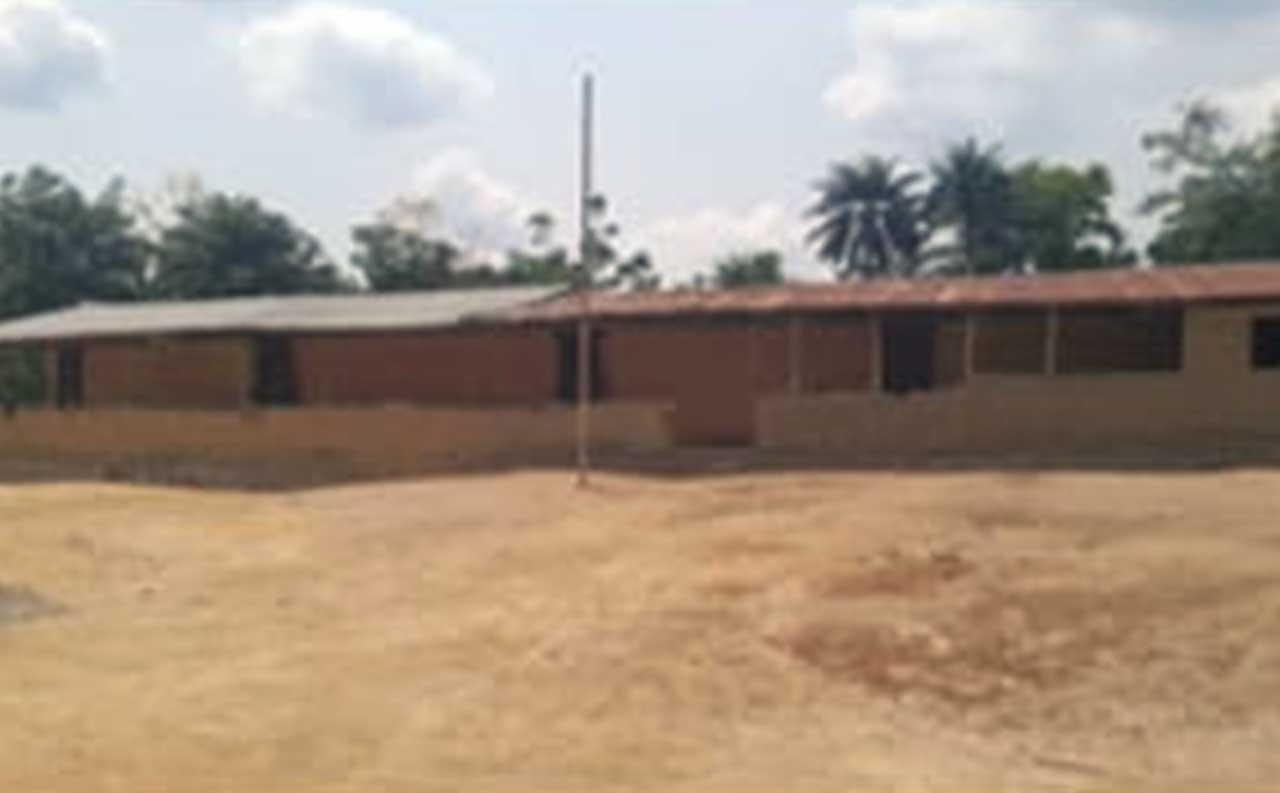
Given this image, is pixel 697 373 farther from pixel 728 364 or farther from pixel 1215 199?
pixel 1215 199

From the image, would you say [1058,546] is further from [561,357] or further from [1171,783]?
[561,357]

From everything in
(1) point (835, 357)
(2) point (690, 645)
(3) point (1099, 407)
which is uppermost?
(1) point (835, 357)

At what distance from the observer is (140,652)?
17.6m

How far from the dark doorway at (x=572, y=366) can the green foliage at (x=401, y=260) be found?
2478 cm

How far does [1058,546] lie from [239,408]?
1970 cm

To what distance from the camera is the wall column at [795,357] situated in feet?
101

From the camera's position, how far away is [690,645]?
16.5 m

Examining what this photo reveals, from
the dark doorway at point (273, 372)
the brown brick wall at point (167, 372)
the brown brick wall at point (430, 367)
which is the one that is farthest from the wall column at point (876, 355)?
the brown brick wall at point (167, 372)

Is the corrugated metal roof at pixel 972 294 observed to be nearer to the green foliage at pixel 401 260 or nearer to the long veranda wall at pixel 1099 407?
the long veranda wall at pixel 1099 407

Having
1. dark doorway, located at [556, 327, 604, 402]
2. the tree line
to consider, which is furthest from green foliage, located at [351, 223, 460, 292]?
dark doorway, located at [556, 327, 604, 402]

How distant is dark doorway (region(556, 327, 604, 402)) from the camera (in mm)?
32906

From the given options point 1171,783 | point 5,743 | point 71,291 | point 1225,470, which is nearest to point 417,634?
point 5,743

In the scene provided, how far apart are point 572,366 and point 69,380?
40.7 ft

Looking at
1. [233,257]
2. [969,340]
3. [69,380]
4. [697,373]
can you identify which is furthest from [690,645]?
[233,257]
